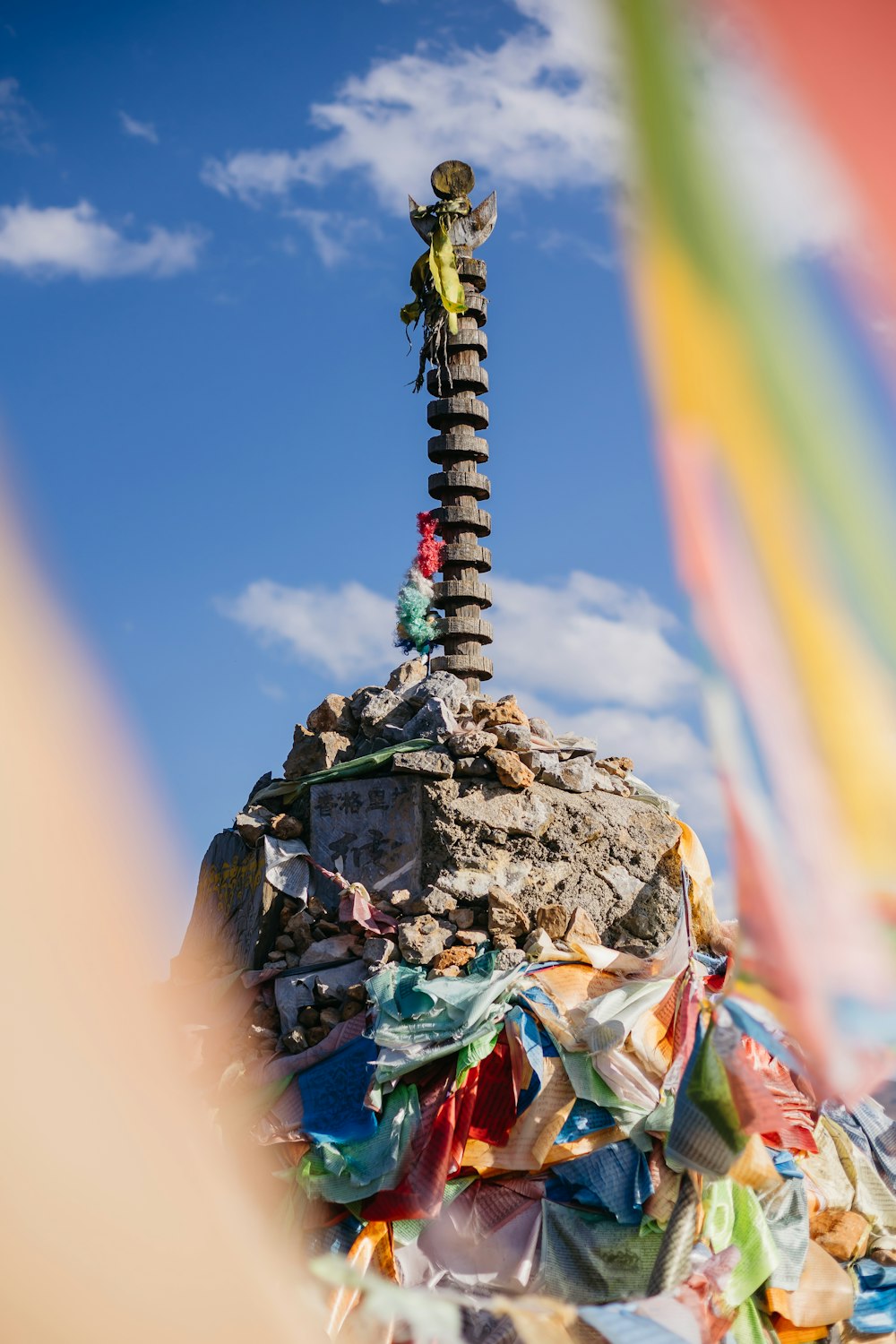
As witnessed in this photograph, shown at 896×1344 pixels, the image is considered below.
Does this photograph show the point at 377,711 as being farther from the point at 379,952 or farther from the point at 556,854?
the point at 379,952

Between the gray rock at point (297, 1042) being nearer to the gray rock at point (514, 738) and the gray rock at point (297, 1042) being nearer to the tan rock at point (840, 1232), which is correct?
the gray rock at point (514, 738)

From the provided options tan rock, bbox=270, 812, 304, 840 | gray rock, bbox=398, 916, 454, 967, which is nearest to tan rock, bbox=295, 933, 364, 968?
gray rock, bbox=398, 916, 454, 967

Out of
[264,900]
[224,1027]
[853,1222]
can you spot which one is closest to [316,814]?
[264,900]

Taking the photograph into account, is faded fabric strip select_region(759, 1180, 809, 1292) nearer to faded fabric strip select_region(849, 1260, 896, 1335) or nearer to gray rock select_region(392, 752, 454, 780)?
faded fabric strip select_region(849, 1260, 896, 1335)

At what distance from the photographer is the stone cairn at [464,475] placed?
10.8 m

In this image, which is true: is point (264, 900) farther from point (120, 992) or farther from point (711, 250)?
point (711, 250)

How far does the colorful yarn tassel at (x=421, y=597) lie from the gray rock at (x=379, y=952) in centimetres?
412

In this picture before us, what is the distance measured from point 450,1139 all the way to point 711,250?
3816 mm

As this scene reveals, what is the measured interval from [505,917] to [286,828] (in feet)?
4.53

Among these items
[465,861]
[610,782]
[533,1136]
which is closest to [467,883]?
[465,861]

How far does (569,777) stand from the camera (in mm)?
7496

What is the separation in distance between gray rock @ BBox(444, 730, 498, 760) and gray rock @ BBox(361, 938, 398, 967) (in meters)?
1.13

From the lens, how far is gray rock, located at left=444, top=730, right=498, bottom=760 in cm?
728

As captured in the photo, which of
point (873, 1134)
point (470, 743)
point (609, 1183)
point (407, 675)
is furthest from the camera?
point (407, 675)
